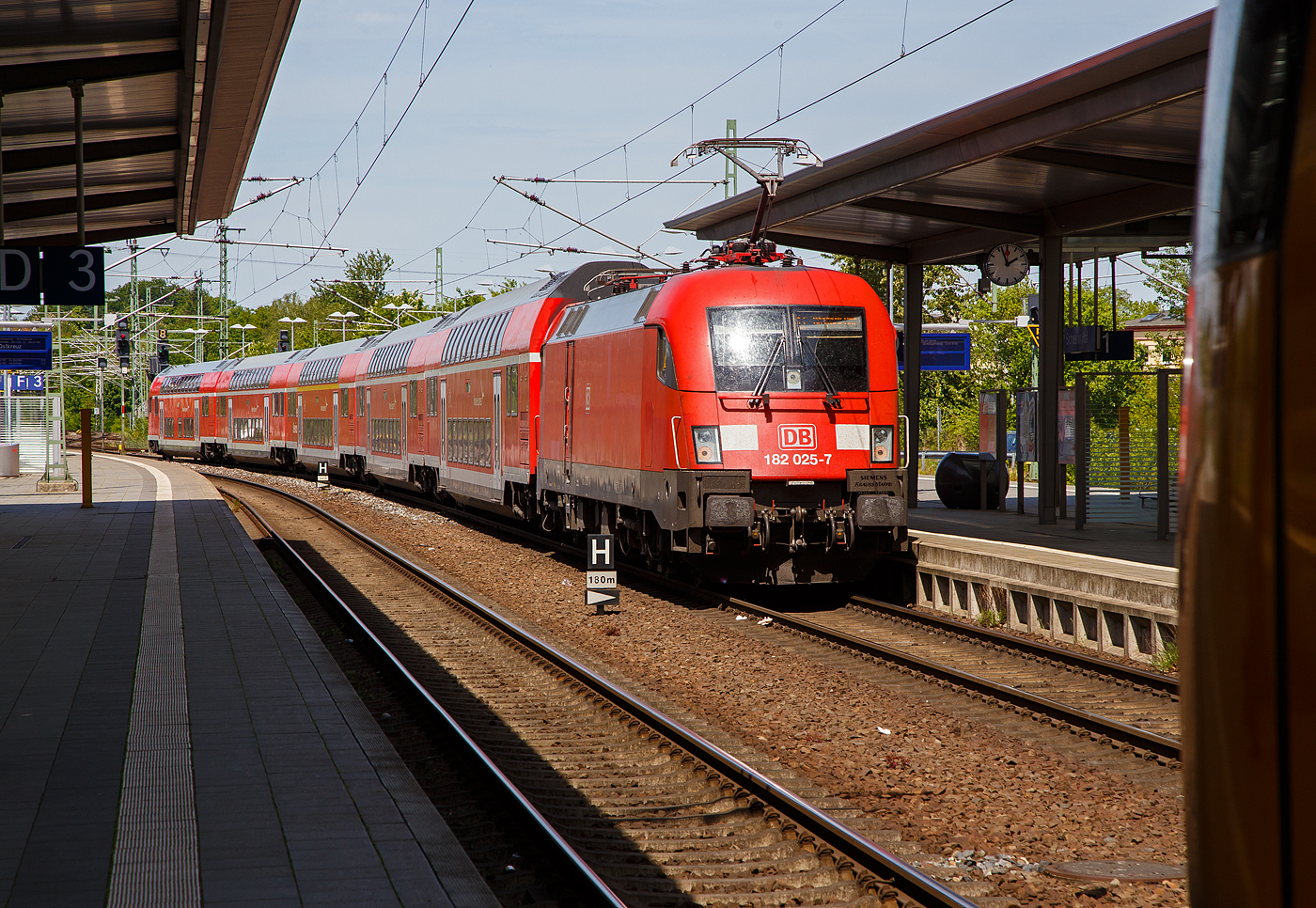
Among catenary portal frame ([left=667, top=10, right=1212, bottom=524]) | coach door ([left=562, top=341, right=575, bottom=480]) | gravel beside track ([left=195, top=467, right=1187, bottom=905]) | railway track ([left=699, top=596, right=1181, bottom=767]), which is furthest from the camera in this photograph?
coach door ([left=562, top=341, right=575, bottom=480])

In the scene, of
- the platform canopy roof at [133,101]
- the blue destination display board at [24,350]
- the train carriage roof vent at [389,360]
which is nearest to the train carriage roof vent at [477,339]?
the train carriage roof vent at [389,360]

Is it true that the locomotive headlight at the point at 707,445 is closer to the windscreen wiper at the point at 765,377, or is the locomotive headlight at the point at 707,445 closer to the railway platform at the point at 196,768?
the windscreen wiper at the point at 765,377

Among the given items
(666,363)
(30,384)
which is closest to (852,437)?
(666,363)

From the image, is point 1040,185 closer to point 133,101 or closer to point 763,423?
point 763,423

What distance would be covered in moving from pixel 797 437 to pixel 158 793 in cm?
786

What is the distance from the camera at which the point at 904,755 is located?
24.0 feet

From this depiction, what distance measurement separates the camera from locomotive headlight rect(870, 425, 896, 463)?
1280 cm

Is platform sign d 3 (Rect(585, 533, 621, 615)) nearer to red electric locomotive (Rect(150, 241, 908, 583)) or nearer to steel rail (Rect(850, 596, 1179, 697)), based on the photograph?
red electric locomotive (Rect(150, 241, 908, 583))

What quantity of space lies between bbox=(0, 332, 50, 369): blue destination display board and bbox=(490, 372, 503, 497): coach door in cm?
1232

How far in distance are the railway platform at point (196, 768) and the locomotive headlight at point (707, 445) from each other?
414cm

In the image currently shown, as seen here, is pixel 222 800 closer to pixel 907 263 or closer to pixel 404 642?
pixel 404 642

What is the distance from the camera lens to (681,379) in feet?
40.4

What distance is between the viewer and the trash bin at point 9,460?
3812 cm

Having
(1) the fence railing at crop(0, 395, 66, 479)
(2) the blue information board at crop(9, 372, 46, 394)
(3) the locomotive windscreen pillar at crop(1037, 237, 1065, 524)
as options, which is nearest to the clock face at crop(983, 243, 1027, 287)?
(3) the locomotive windscreen pillar at crop(1037, 237, 1065, 524)
